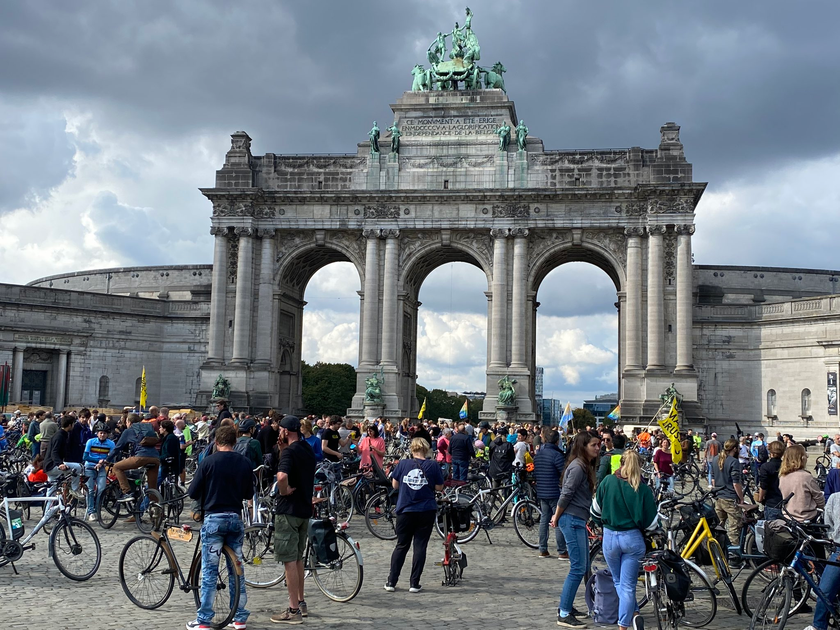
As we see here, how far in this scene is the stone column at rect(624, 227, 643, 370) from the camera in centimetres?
5097

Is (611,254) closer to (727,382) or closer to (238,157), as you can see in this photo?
(727,382)

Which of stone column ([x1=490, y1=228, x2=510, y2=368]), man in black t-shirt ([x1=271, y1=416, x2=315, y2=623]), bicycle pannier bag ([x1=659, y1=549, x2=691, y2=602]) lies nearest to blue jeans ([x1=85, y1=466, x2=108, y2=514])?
man in black t-shirt ([x1=271, y1=416, x2=315, y2=623])

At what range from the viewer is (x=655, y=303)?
50.3m

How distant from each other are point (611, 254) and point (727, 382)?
10873 millimetres

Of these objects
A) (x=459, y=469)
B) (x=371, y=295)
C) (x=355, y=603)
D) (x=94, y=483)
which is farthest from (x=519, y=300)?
(x=355, y=603)

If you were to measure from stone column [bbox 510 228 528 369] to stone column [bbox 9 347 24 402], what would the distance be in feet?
99.9

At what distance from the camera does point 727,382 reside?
53375 mm

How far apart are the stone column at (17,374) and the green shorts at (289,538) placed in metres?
48.1

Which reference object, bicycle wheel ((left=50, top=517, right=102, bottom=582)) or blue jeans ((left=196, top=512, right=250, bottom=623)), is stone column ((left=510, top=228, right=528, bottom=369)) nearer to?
bicycle wheel ((left=50, top=517, right=102, bottom=582))

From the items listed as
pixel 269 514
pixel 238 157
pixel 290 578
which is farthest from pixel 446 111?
pixel 290 578

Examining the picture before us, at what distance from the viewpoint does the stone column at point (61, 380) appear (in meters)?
55.3

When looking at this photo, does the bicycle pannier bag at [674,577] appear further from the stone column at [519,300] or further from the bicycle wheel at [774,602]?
the stone column at [519,300]

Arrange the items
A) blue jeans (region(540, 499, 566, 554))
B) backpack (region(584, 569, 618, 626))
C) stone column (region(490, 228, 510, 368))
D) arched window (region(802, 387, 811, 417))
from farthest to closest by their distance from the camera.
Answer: stone column (region(490, 228, 510, 368)) → arched window (region(802, 387, 811, 417)) → blue jeans (region(540, 499, 566, 554)) → backpack (region(584, 569, 618, 626))

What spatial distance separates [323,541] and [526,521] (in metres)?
6.90
